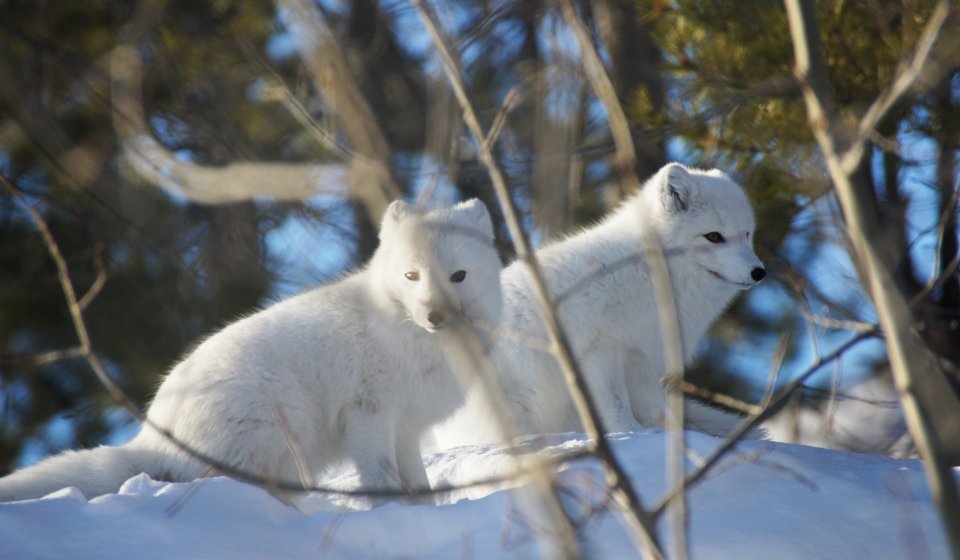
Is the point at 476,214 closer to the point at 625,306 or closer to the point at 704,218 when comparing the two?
the point at 625,306

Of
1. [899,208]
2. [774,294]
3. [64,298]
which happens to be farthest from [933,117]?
[64,298]

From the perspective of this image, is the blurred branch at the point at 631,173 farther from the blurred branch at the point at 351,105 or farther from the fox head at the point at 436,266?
the fox head at the point at 436,266

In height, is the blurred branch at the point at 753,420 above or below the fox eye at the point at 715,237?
below

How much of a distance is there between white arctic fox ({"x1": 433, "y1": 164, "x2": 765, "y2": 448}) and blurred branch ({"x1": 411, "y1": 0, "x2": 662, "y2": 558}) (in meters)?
2.86

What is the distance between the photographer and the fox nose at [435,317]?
3.82 metres

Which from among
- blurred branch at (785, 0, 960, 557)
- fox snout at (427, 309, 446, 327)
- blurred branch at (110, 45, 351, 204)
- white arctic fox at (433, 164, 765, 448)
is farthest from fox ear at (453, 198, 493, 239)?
blurred branch at (785, 0, 960, 557)

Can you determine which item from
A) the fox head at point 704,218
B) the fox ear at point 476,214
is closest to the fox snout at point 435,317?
the fox ear at point 476,214

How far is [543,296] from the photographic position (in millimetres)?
1872

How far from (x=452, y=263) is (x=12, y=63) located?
3.29 metres

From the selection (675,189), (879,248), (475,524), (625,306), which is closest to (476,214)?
(625,306)

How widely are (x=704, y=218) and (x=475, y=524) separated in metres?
2.62

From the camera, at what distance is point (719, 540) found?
2783mm

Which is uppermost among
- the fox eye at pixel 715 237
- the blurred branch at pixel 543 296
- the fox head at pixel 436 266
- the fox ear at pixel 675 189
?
the fox ear at pixel 675 189

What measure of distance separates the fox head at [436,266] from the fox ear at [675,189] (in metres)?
1.05
